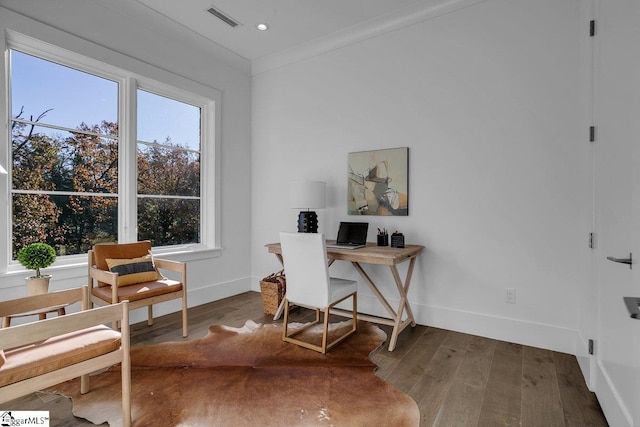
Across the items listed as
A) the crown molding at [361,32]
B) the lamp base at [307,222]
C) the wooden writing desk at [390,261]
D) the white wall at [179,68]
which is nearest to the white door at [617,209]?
the wooden writing desk at [390,261]

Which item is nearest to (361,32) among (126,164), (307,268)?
(307,268)

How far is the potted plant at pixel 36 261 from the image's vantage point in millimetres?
2309

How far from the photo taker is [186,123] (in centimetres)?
388

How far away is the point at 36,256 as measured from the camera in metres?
2.34

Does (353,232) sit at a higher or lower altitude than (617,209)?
lower

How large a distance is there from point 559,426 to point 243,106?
432 centimetres

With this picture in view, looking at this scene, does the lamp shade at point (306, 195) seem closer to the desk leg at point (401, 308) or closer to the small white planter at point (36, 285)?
the desk leg at point (401, 308)

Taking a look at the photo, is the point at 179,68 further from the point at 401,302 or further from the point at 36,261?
the point at 401,302

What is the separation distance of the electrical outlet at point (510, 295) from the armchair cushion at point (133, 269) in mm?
3075

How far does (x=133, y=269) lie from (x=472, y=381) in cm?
276

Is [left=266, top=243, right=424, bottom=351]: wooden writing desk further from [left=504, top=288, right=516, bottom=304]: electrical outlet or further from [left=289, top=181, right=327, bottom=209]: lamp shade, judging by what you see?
[left=504, top=288, right=516, bottom=304]: electrical outlet

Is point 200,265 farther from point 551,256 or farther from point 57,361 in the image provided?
point 551,256

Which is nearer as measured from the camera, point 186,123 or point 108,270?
point 108,270

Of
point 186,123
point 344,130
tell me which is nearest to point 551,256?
point 344,130
